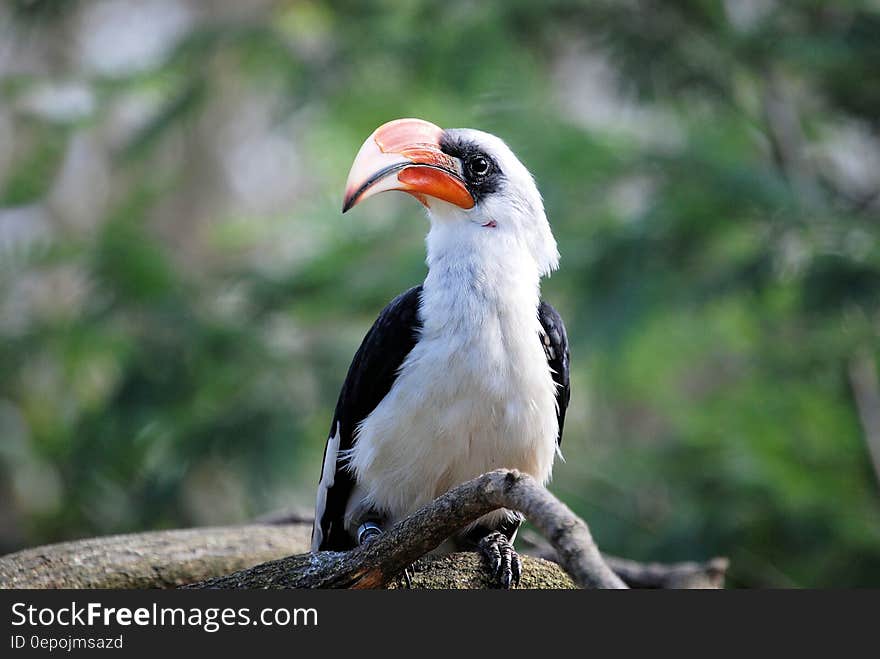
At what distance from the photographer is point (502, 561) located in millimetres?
3768

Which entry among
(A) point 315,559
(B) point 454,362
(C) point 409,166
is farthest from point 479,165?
(A) point 315,559

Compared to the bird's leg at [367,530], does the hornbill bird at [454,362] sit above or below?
above

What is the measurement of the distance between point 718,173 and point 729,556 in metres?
2.69

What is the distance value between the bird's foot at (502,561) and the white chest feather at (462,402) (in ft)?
0.82

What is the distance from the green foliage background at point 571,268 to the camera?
695 cm

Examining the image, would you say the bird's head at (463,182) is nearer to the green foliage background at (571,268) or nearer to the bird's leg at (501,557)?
the bird's leg at (501,557)

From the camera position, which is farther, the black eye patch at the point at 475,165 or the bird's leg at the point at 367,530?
the black eye patch at the point at 475,165

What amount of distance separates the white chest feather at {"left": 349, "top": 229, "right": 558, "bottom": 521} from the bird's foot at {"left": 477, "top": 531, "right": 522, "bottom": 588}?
0.25m

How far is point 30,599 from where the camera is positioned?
12.1 ft

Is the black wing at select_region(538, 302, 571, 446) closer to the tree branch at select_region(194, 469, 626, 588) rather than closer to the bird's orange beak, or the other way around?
the bird's orange beak

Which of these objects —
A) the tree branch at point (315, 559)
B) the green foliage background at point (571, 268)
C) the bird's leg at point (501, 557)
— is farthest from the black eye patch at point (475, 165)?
the green foliage background at point (571, 268)

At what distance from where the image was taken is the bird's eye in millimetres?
4359

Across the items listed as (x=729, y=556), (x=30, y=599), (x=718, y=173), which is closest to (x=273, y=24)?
(x=718, y=173)

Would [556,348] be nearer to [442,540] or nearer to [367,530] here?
[367,530]
